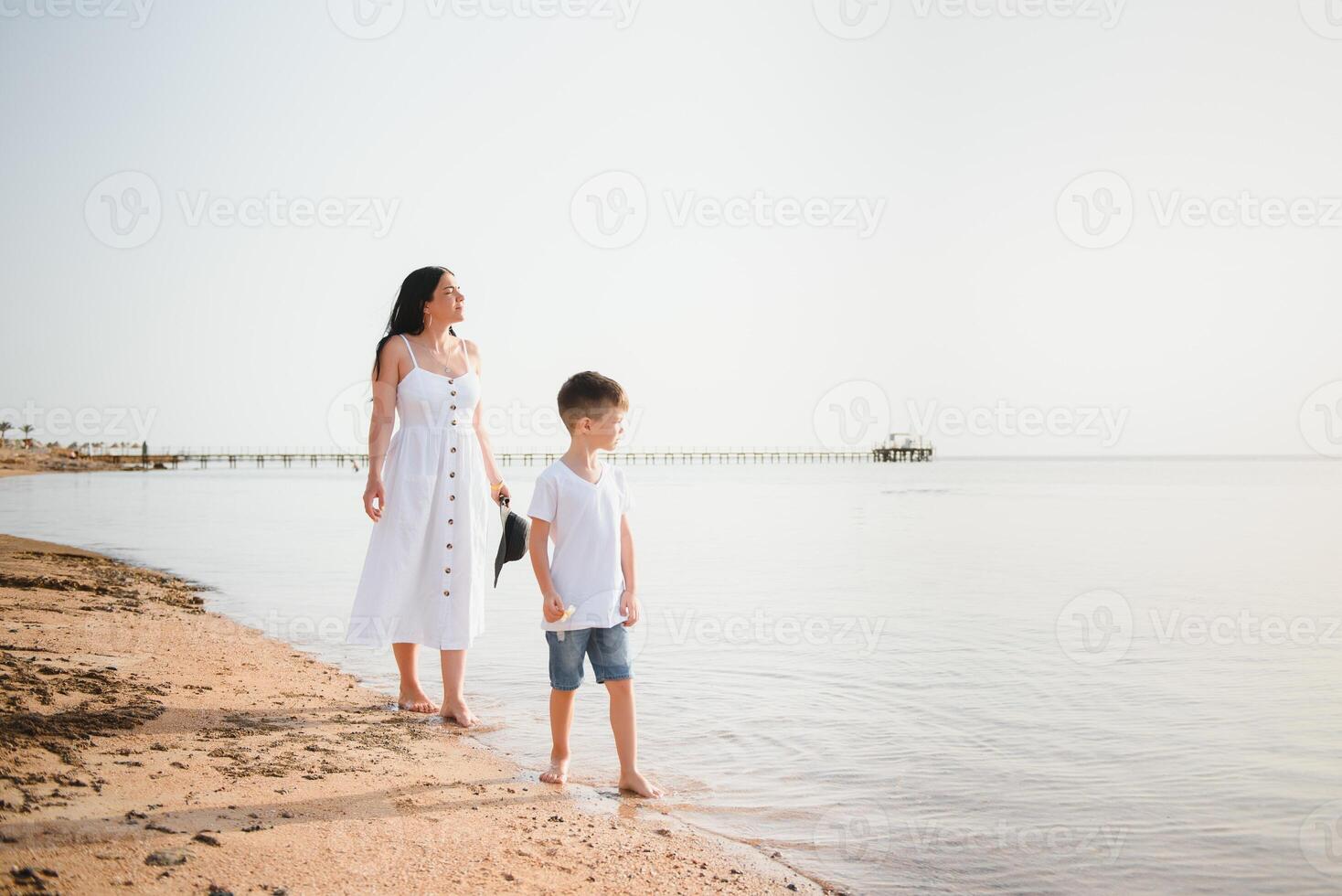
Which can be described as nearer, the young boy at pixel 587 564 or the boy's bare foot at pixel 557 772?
the young boy at pixel 587 564

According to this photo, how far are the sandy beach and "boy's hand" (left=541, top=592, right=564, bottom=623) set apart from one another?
0.66 metres

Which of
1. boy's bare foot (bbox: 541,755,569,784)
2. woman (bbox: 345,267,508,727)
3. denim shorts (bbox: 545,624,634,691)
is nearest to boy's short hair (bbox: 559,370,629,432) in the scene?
denim shorts (bbox: 545,624,634,691)

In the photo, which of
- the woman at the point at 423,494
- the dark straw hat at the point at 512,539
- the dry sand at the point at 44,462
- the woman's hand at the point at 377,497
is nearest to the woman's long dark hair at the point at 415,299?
the woman at the point at 423,494

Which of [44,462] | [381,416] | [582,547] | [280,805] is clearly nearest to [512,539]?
[582,547]

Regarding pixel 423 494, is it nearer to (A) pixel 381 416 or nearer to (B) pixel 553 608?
(A) pixel 381 416

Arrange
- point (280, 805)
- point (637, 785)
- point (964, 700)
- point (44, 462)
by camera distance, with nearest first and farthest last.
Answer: point (280, 805) → point (637, 785) → point (964, 700) → point (44, 462)

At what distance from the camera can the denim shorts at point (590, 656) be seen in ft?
12.5

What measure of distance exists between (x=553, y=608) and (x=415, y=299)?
1.96 meters

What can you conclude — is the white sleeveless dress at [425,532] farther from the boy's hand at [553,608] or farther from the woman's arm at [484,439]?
the boy's hand at [553,608]

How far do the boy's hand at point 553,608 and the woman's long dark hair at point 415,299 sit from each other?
1777 mm

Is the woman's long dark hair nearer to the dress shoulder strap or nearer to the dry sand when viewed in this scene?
the dress shoulder strap

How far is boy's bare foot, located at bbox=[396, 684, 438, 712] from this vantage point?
5.04 metres

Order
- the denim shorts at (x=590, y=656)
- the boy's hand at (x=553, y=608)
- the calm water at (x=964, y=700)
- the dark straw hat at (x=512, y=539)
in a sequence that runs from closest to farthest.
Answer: the calm water at (x=964, y=700) → the boy's hand at (x=553, y=608) → the denim shorts at (x=590, y=656) → the dark straw hat at (x=512, y=539)

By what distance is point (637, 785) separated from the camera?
12.6 feet
